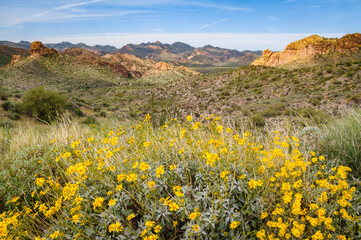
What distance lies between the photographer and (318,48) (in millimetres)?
50781

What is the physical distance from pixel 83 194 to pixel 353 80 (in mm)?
23266

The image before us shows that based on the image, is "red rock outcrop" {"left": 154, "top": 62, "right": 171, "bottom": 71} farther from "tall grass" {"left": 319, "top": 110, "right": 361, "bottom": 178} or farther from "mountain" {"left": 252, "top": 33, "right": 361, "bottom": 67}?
"tall grass" {"left": 319, "top": 110, "right": 361, "bottom": 178}

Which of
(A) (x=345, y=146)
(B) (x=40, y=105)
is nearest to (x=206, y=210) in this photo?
(A) (x=345, y=146)

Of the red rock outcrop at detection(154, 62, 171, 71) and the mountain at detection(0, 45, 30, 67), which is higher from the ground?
the mountain at detection(0, 45, 30, 67)

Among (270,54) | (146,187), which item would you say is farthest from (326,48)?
(146,187)

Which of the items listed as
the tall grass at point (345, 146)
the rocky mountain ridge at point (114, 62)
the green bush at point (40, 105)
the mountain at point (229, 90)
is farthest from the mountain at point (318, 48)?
the green bush at point (40, 105)

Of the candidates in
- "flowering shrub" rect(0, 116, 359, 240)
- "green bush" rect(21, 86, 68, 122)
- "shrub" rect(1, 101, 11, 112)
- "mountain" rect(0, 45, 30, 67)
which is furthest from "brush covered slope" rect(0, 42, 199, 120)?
"flowering shrub" rect(0, 116, 359, 240)

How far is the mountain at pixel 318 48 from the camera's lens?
48.4 metres

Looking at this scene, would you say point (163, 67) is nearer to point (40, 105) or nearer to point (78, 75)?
point (78, 75)

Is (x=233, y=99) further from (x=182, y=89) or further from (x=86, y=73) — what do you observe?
(x=86, y=73)

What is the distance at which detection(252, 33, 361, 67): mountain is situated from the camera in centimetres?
4838

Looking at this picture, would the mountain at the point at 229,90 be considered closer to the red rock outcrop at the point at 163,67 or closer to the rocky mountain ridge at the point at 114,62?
the rocky mountain ridge at the point at 114,62

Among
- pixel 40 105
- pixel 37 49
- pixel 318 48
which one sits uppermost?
pixel 37 49

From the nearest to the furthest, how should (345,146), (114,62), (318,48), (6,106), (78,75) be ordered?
(345,146)
(6,106)
(318,48)
(78,75)
(114,62)
